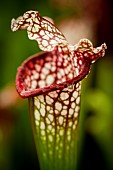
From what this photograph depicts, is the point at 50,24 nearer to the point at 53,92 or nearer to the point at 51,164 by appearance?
the point at 53,92

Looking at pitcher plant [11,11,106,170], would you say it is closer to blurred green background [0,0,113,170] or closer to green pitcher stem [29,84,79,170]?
green pitcher stem [29,84,79,170]

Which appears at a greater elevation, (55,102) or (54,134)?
(55,102)

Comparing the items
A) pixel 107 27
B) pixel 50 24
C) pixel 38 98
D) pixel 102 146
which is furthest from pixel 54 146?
pixel 107 27

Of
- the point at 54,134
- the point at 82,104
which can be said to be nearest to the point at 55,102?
the point at 54,134

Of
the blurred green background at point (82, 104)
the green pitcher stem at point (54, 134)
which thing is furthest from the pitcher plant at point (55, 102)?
the blurred green background at point (82, 104)

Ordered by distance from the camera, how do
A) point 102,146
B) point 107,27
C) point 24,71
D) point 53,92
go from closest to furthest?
point 53,92 → point 24,71 → point 102,146 → point 107,27

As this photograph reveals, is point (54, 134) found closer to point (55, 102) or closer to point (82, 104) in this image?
point (55, 102)

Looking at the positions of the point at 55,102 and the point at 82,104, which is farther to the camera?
the point at 82,104
